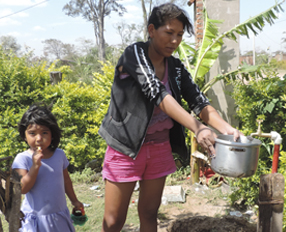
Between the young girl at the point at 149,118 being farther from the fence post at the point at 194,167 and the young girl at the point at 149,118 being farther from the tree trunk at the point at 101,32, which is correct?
the tree trunk at the point at 101,32

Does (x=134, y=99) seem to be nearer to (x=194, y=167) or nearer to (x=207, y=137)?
(x=207, y=137)

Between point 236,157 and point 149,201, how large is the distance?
825 mm

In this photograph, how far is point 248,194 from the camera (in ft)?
12.6

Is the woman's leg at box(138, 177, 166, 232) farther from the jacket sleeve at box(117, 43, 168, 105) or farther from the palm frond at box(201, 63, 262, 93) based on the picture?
the palm frond at box(201, 63, 262, 93)

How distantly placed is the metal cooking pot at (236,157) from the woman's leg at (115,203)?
68 centimetres

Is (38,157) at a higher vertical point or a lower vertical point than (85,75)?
lower

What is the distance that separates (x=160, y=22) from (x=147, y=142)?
2.58 feet

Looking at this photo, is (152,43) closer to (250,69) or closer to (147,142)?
(147,142)

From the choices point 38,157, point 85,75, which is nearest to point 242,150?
point 38,157

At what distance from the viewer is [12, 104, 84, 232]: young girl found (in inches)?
76.8

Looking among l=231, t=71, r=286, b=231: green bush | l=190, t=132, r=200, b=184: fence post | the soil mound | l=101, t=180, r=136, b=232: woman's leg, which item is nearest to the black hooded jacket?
l=101, t=180, r=136, b=232: woman's leg

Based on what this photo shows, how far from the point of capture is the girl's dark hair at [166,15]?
1.89 meters

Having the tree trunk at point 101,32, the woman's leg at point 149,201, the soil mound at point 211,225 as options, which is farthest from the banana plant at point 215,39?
the tree trunk at point 101,32

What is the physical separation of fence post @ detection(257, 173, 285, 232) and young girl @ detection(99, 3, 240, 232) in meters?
0.38
